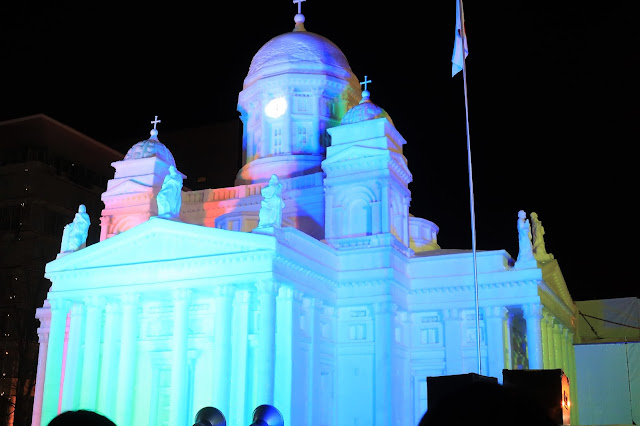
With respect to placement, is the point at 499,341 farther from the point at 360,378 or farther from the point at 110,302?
the point at 110,302

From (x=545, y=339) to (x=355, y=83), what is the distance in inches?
741

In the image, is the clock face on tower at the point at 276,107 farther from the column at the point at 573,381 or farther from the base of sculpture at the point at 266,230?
the column at the point at 573,381

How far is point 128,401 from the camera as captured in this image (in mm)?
33625

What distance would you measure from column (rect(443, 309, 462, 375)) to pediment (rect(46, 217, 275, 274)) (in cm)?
1189

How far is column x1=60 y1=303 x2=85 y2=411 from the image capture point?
34906mm

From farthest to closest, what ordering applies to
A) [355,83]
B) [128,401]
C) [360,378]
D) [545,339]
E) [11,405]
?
[11,405], [355,83], [545,339], [360,378], [128,401]

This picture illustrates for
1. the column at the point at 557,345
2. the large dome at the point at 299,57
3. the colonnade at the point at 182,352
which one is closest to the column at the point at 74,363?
the colonnade at the point at 182,352

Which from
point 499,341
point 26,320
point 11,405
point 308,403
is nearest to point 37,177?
point 26,320

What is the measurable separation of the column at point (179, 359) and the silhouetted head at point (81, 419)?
96.2 ft

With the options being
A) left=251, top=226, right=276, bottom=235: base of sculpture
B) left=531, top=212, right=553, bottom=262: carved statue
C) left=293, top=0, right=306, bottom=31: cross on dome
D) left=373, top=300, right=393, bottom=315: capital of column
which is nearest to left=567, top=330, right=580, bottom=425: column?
left=531, top=212, right=553, bottom=262: carved statue

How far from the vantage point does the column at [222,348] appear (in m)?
31.1

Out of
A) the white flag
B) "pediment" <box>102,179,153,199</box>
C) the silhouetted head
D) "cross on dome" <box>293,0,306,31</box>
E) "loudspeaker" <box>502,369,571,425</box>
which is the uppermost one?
"cross on dome" <box>293,0,306,31</box>

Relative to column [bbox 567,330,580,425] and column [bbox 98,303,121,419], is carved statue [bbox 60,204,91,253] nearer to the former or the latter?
column [bbox 98,303,121,419]

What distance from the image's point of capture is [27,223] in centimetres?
5381
